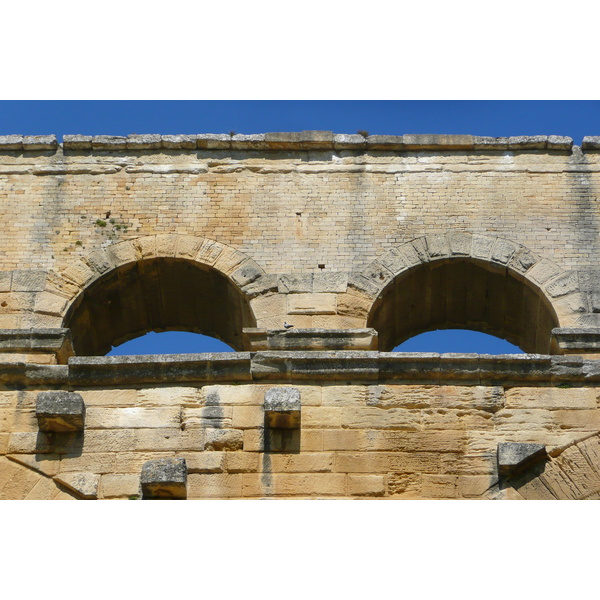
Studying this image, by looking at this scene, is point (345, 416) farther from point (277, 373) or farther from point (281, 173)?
point (281, 173)

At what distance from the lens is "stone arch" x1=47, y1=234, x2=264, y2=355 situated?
17.3 metres

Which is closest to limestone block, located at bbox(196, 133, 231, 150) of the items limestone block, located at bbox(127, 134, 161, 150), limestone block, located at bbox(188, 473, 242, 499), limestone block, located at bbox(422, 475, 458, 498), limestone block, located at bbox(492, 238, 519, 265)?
limestone block, located at bbox(127, 134, 161, 150)

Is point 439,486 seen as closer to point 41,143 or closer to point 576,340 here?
point 576,340

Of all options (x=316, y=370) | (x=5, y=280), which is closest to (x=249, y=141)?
(x=5, y=280)

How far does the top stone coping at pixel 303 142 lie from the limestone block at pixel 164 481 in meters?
5.48

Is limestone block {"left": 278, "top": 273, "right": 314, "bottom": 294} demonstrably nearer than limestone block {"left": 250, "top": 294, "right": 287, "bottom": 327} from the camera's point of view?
No

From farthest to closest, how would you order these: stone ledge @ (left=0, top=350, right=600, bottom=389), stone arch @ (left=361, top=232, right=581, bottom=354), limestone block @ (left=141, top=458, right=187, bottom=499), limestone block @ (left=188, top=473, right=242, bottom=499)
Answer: stone arch @ (left=361, top=232, right=581, bottom=354), stone ledge @ (left=0, top=350, right=600, bottom=389), limestone block @ (left=188, top=473, right=242, bottom=499), limestone block @ (left=141, top=458, right=187, bottom=499)

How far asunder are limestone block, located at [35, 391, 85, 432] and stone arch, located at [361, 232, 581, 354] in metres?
3.72

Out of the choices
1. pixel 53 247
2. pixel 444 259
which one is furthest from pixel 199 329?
pixel 444 259

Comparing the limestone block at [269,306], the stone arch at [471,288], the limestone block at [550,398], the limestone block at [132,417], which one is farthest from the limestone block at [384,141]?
the limestone block at [132,417]

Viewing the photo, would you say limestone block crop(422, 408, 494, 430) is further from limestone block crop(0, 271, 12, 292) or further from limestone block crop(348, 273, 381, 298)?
limestone block crop(0, 271, 12, 292)

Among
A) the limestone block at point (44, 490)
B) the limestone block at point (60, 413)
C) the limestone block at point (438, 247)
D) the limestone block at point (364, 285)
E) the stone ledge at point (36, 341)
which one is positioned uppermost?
the limestone block at point (438, 247)

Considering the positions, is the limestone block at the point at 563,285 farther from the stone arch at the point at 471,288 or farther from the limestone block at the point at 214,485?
the limestone block at the point at 214,485

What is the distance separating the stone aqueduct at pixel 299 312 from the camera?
14.7 m
